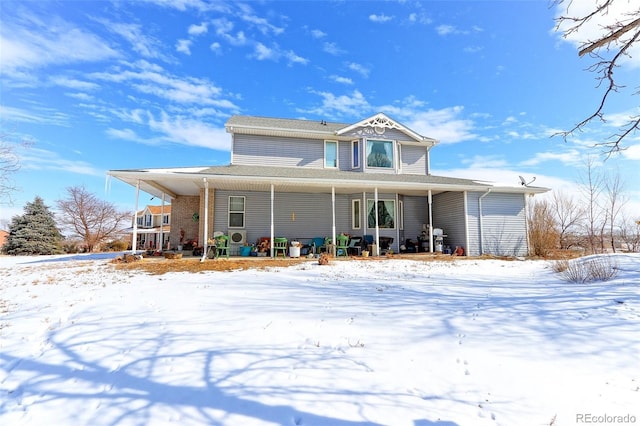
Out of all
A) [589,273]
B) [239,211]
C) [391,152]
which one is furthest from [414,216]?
[239,211]

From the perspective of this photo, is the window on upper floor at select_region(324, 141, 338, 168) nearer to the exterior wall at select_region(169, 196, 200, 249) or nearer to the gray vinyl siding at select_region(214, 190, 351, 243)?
the gray vinyl siding at select_region(214, 190, 351, 243)

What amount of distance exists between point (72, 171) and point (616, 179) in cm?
4128

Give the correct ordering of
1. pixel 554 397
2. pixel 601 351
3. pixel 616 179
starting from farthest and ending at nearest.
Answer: pixel 616 179
pixel 601 351
pixel 554 397

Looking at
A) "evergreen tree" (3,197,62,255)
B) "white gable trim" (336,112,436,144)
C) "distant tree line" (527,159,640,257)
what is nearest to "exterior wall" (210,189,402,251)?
"white gable trim" (336,112,436,144)

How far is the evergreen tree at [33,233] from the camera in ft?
64.9

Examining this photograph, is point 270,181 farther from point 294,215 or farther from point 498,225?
point 498,225

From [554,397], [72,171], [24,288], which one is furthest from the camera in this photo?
[72,171]

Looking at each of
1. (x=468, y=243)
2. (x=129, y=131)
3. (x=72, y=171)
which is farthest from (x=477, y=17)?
(x=72, y=171)

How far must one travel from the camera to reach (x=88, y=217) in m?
24.7

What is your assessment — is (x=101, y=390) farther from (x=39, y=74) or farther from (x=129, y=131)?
(x=129, y=131)

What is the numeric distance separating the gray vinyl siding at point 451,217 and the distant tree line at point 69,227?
2272 cm

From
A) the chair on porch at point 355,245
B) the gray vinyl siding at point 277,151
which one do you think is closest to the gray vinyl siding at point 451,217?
the chair on porch at point 355,245

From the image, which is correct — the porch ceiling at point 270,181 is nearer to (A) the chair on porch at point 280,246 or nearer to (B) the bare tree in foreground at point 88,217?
(A) the chair on porch at point 280,246

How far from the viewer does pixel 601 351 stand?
3.38m
